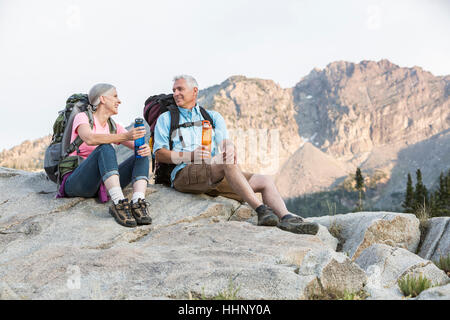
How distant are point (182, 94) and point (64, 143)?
2228 millimetres

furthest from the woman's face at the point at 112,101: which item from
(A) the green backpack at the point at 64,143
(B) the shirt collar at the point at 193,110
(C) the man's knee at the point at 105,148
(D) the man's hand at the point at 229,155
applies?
(D) the man's hand at the point at 229,155

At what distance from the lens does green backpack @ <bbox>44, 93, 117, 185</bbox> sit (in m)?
7.23

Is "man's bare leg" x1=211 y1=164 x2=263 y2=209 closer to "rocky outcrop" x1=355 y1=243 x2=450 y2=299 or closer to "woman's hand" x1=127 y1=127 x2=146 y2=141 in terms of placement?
"woman's hand" x1=127 y1=127 x2=146 y2=141

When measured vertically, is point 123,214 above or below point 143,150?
below

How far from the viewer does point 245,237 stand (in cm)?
626

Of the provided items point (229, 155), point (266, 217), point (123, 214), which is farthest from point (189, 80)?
point (266, 217)

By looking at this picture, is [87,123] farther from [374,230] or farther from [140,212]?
[374,230]

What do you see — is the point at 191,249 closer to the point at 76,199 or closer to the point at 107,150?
the point at 107,150

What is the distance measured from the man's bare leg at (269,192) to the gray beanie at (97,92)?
3.02 m

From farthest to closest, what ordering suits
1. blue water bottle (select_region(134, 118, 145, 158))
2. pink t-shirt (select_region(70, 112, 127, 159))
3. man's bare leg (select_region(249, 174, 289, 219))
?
1. man's bare leg (select_region(249, 174, 289, 219))
2. pink t-shirt (select_region(70, 112, 127, 159))
3. blue water bottle (select_region(134, 118, 145, 158))

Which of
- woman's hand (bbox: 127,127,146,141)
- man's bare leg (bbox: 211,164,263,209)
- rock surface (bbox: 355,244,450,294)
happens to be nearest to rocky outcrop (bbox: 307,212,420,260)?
rock surface (bbox: 355,244,450,294)

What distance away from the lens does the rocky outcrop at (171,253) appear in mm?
4398

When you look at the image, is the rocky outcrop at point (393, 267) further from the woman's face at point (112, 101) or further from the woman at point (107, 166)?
the woman's face at point (112, 101)

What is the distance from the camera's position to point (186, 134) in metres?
7.66
